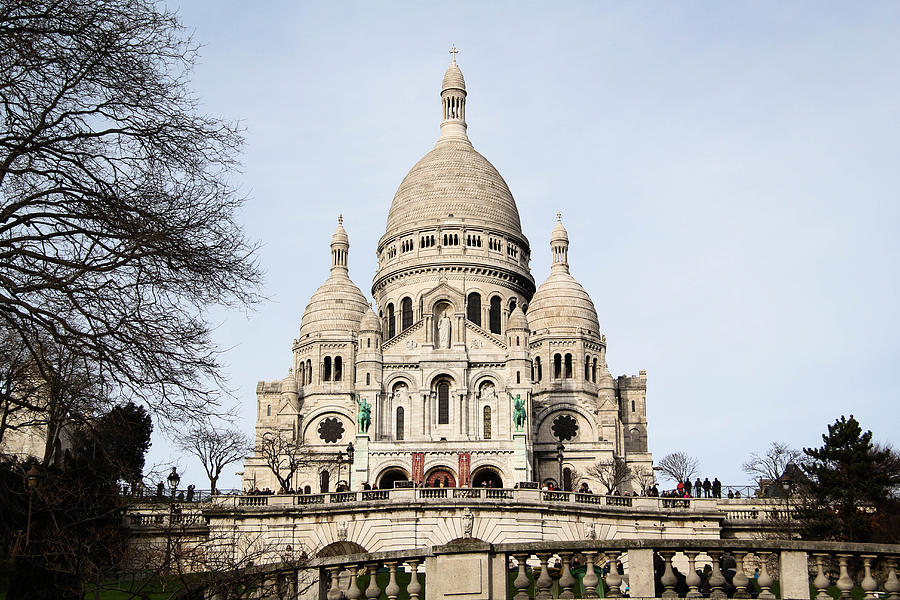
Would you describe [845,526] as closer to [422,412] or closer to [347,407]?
[422,412]

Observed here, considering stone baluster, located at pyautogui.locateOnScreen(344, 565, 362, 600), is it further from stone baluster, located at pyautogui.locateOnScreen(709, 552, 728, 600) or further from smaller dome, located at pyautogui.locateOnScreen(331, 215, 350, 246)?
smaller dome, located at pyautogui.locateOnScreen(331, 215, 350, 246)

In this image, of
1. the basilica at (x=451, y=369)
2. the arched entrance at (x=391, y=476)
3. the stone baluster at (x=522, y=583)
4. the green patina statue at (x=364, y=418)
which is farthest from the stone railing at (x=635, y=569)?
the green patina statue at (x=364, y=418)

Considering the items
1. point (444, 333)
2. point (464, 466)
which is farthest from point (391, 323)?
point (464, 466)

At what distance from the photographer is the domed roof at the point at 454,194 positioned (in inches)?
4011

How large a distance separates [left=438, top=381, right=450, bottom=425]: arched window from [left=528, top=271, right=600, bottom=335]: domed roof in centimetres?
1246

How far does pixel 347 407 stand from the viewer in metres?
90.2

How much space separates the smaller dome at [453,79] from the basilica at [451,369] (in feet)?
19.4

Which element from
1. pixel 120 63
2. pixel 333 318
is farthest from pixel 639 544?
pixel 333 318

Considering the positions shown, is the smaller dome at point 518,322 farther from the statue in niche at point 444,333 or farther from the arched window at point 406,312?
the arched window at point 406,312

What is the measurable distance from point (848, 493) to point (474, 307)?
53.9 metres

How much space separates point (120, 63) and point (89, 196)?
1852mm

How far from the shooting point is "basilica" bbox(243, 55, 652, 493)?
254ft

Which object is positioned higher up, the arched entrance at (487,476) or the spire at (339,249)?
the spire at (339,249)

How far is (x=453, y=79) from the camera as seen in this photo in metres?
115
